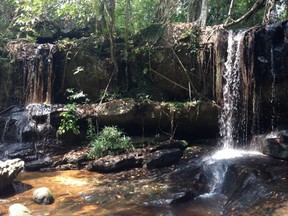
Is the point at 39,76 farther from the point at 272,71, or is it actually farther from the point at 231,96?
the point at 272,71

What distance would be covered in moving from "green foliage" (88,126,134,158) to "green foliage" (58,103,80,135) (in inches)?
40.8

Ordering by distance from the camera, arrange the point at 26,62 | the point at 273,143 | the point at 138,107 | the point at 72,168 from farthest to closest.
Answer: the point at 26,62 < the point at 138,107 < the point at 72,168 < the point at 273,143

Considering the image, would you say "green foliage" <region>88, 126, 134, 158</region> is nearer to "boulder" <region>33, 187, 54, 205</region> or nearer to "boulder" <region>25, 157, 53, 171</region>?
"boulder" <region>25, 157, 53, 171</region>

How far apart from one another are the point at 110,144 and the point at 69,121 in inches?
71.8

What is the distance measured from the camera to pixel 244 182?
248 inches

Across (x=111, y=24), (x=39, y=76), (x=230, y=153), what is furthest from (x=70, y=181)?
(x=111, y=24)

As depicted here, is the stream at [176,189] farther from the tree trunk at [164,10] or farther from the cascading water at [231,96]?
the tree trunk at [164,10]

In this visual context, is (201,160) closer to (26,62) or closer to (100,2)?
(100,2)

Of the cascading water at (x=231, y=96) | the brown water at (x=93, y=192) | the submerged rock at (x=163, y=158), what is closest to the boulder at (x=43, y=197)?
the brown water at (x=93, y=192)

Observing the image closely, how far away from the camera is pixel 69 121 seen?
34.8 ft

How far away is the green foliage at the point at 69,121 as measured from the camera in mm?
10543

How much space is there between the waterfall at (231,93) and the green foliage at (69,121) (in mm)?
4801

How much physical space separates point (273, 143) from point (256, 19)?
8379 millimetres

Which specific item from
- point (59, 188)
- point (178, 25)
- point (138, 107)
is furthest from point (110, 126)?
point (178, 25)
